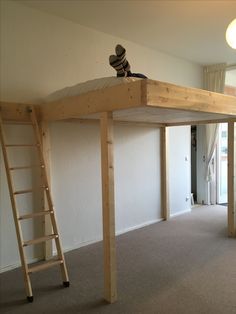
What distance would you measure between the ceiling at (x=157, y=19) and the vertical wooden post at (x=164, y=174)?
1384mm

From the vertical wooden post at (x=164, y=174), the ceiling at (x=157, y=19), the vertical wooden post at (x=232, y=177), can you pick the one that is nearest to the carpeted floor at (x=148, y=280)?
the vertical wooden post at (x=232, y=177)

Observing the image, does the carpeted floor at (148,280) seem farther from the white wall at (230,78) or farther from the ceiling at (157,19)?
the white wall at (230,78)

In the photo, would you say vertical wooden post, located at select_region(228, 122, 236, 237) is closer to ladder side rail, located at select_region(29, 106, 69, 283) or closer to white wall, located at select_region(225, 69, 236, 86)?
white wall, located at select_region(225, 69, 236, 86)

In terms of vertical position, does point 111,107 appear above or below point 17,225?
above

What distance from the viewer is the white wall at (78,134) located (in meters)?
2.99

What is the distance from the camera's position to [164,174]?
4730mm

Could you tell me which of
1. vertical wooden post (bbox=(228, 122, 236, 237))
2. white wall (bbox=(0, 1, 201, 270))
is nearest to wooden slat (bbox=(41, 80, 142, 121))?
white wall (bbox=(0, 1, 201, 270))

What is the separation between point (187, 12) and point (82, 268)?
2.99 metres

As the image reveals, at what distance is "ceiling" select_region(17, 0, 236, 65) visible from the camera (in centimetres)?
297

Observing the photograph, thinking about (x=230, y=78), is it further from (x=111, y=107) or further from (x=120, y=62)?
(x=111, y=107)

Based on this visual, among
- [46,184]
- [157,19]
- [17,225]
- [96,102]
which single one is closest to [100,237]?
[46,184]

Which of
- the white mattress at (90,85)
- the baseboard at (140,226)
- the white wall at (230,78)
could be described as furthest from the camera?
the white wall at (230,78)

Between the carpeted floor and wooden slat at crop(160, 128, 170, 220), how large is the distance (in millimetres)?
775

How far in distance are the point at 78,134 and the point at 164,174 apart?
181 centimetres
